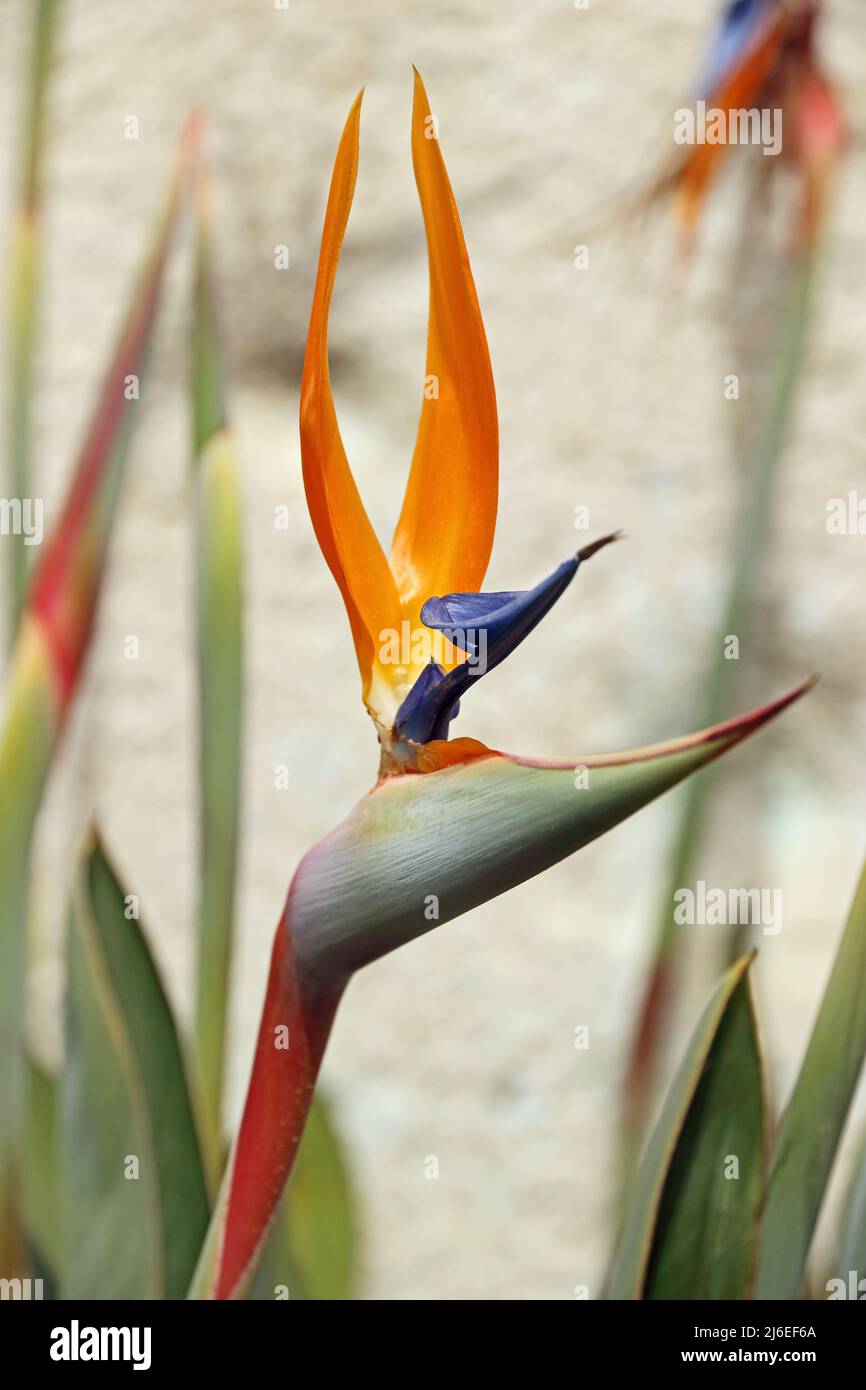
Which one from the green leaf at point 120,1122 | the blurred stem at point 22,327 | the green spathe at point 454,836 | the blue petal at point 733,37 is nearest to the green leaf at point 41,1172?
the green leaf at point 120,1122

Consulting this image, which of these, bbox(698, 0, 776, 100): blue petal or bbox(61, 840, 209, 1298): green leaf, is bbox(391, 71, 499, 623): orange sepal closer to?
bbox(61, 840, 209, 1298): green leaf

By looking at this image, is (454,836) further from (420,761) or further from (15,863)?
(15,863)

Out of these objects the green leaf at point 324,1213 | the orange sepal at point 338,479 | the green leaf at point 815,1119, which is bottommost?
the green leaf at point 324,1213

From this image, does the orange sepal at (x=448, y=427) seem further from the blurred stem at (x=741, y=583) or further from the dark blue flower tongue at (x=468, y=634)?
the blurred stem at (x=741, y=583)

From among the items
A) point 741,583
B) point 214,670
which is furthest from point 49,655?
point 741,583

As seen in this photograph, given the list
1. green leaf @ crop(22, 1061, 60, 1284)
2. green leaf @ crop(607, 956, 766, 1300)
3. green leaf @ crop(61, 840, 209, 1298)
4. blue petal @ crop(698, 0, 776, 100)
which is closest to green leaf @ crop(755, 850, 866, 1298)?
green leaf @ crop(607, 956, 766, 1300)
